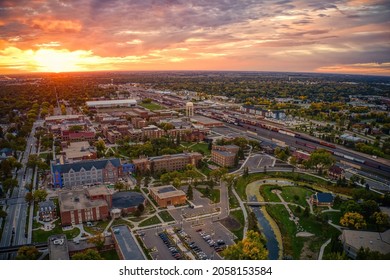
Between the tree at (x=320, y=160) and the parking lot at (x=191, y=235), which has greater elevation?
the tree at (x=320, y=160)

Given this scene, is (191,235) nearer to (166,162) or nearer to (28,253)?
(28,253)

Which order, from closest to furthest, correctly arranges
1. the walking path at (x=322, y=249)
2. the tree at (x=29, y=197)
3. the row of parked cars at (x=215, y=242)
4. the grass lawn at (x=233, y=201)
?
the walking path at (x=322, y=249)
the row of parked cars at (x=215, y=242)
the tree at (x=29, y=197)
the grass lawn at (x=233, y=201)

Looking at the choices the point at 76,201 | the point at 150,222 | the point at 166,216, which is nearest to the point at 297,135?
the point at 166,216

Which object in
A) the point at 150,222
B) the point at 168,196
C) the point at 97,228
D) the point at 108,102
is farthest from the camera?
the point at 108,102

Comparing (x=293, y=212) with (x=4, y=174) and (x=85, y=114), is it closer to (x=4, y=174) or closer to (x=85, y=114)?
(x=4, y=174)

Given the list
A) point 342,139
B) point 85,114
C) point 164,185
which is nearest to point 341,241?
point 164,185

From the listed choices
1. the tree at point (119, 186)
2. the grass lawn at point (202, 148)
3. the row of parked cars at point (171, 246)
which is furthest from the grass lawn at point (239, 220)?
the grass lawn at point (202, 148)

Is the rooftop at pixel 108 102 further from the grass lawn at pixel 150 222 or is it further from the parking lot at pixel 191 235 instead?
the grass lawn at pixel 150 222

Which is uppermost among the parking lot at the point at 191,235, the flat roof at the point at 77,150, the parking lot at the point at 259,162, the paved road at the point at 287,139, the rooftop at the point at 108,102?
the rooftop at the point at 108,102
